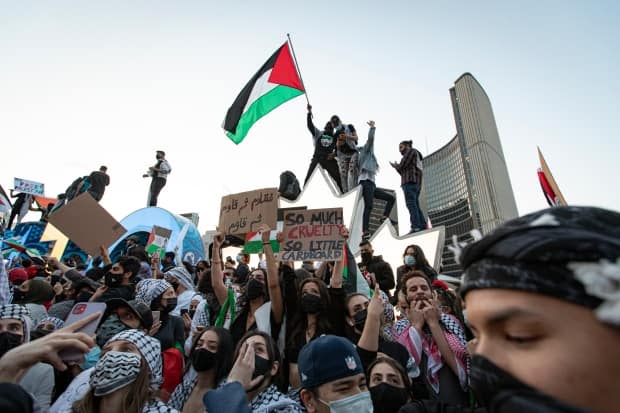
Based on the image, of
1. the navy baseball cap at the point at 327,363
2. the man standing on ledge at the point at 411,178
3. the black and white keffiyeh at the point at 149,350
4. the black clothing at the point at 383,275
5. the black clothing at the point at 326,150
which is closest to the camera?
the navy baseball cap at the point at 327,363

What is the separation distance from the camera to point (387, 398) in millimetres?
2355

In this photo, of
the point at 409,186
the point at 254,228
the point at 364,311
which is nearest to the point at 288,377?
the point at 364,311

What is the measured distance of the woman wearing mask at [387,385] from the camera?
235cm

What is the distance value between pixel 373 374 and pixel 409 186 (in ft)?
17.8

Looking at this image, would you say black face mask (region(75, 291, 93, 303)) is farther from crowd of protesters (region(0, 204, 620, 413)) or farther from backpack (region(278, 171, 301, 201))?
backpack (region(278, 171, 301, 201))

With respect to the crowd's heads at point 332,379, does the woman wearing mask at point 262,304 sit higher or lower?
higher

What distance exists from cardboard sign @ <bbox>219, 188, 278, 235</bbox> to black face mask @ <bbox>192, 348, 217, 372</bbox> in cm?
213

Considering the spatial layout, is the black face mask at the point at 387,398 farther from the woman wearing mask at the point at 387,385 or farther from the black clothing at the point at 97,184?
the black clothing at the point at 97,184

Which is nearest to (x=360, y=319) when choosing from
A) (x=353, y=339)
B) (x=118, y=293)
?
(x=353, y=339)

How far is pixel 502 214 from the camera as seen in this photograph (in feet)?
48.5

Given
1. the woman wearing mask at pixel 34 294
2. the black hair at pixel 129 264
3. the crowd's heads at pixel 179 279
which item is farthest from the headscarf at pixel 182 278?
the woman wearing mask at pixel 34 294

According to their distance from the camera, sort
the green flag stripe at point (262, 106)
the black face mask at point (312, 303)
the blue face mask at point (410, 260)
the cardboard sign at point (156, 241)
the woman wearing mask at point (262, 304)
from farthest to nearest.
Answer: the cardboard sign at point (156, 241) < the green flag stripe at point (262, 106) < the blue face mask at point (410, 260) < the woman wearing mask at point (262, 304) < the black face mask at point (312, 303)

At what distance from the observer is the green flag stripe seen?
765 centimetres

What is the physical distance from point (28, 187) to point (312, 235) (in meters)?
16.2
